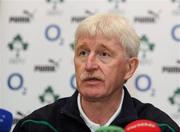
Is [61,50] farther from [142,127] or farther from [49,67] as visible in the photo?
[142,127]

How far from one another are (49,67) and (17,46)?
0.23 meters

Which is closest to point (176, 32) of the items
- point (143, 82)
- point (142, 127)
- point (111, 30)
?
point (143, 82)

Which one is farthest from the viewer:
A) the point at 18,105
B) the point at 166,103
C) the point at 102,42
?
the point at 18,105

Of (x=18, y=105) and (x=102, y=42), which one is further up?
(x=102, y=42)

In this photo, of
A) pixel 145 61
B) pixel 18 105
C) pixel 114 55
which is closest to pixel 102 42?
pixel 114 55

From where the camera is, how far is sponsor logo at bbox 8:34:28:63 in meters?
2.55

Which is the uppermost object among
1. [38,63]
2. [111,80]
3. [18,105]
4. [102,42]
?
[102,42]

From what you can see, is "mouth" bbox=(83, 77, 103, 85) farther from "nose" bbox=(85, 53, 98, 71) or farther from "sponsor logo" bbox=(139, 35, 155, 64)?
"sponsor logo" bbox=(139, 35, 155, 64)

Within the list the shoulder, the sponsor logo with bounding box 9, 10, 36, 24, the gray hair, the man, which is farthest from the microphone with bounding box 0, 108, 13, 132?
the sponsor logo with bounding box 9, 10, 36, 24

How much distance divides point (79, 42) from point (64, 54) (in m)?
1.36

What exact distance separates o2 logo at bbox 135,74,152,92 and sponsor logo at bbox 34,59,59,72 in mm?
459

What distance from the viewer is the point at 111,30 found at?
1152 millimetres

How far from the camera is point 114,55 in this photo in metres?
1.17

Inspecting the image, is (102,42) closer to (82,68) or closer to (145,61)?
(82,68)
